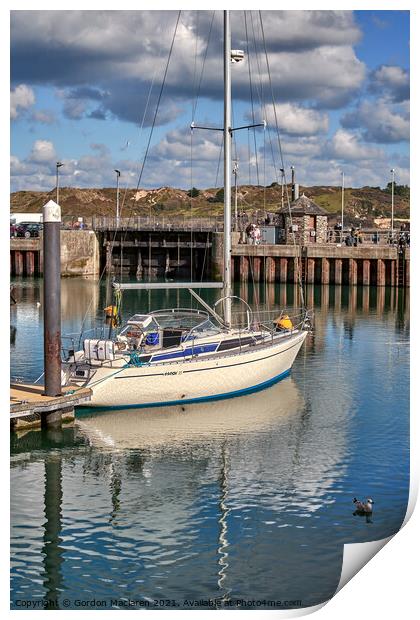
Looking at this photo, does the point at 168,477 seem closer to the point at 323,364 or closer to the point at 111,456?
the point at 111,456

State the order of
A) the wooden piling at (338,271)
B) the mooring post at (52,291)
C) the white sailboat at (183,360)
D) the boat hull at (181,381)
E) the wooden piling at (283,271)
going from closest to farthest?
the mooring post at (52,291) < the boat hull at (181,381) < the white sailboat at (183,360) < the wooden piling at (338,271) < the wooden piling at (283,271)

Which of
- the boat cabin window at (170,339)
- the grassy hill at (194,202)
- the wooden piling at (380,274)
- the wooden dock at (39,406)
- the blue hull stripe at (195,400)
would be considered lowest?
the blue hull stripe at (195,400)

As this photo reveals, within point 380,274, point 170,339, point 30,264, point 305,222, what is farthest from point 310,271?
point 170,339

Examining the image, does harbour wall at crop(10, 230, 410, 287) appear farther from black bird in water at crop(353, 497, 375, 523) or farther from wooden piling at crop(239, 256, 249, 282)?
black bird in water at crop(353, 497, 375, 523)

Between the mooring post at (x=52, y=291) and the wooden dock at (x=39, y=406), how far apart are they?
46 centimetres

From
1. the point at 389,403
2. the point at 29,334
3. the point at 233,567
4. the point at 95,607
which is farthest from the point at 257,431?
the point at 29,334

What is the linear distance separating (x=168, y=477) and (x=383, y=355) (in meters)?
18.5

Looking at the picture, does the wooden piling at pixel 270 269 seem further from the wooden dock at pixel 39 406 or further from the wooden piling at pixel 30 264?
the wooden dock at pixel 39 406

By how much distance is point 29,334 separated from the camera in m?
38.9

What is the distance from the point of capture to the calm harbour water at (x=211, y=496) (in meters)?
13.5

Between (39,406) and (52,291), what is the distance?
2.70 metres

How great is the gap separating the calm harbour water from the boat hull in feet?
1.48

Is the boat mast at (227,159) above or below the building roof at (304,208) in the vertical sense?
below

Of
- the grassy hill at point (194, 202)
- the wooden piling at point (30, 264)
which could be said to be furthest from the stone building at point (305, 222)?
the grassy hill at point (194, 202)
